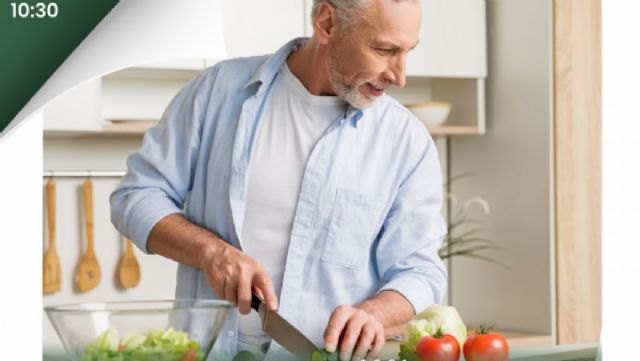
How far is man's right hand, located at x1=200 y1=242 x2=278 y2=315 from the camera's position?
1.06 metres

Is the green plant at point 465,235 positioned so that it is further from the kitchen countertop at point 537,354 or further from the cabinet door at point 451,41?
the kitchen countertop at point 537,354

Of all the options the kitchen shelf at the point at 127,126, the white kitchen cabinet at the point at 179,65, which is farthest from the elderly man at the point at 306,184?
the kitchen shelf at the point at 127,126

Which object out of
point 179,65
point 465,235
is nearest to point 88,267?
point 179,65

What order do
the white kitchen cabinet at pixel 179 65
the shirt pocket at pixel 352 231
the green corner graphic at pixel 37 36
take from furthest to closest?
1. the white kitchen cabinet at pixel 179 65
2. the shirt pocket at pixel 352 231
3. the green corner graphic at pixel 37 36

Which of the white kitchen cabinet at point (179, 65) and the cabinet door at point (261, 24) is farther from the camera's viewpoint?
the white kitchen cabinet at point (179, 65)

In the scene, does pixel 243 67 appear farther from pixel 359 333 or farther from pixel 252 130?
pixel 359 333

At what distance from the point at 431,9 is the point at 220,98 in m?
0.82

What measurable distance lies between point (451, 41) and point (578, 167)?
0.31 m

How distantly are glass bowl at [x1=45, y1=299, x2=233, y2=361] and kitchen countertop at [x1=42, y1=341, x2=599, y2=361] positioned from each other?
180mm

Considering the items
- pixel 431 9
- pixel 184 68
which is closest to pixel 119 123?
pixel 184 68

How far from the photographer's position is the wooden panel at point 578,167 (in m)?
1.60

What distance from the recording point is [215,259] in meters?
1.08

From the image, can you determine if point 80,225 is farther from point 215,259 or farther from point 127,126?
point 215,259

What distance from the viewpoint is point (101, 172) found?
74.9 inches
